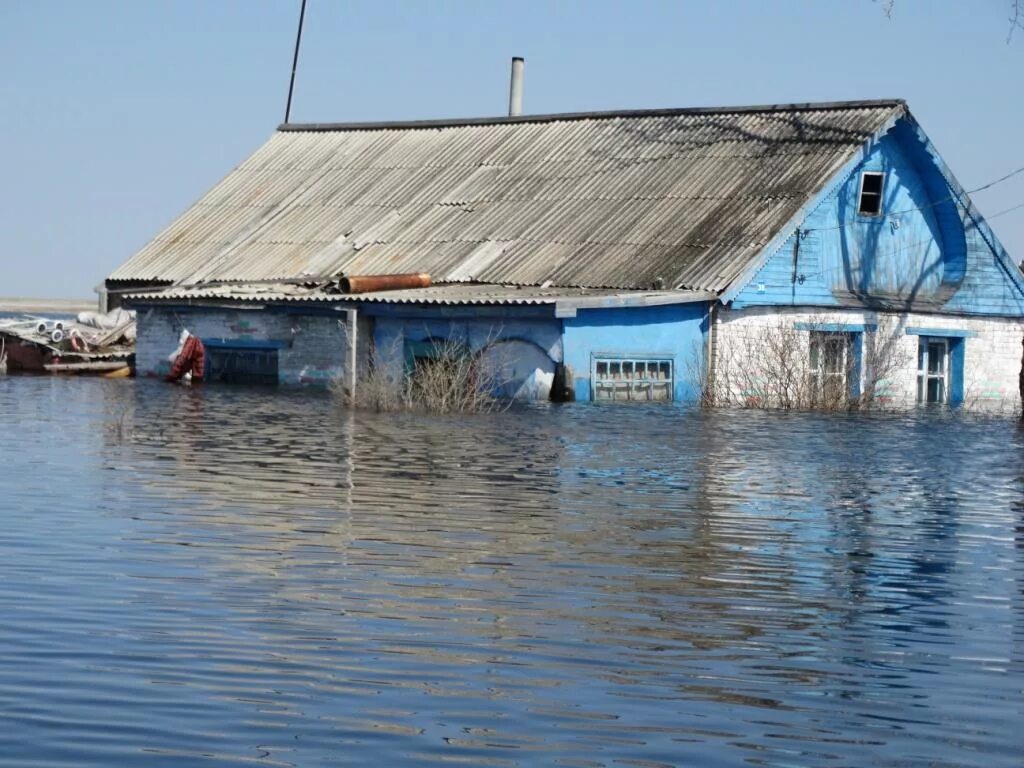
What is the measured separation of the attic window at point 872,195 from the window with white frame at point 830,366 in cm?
231

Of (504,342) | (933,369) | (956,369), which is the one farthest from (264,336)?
(956,369)

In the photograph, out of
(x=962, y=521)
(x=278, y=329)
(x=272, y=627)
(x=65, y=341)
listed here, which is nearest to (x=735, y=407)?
(x=278, y=329)

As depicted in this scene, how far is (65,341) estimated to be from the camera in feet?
120

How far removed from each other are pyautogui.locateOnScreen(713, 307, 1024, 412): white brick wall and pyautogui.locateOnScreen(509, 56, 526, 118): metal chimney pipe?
14.2 meters

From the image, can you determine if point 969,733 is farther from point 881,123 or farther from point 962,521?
point 881,123

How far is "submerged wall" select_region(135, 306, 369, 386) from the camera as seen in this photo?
29.7 meters

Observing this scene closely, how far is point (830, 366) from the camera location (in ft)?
92.7

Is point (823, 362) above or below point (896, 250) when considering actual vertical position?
below

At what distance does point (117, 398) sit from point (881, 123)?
1314 cm

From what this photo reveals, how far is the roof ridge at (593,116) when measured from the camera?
98.4ft

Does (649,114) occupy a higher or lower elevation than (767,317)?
higher

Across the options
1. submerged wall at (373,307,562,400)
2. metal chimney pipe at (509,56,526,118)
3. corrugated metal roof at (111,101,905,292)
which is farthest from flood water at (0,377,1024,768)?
metal chimney pipe at (509,56,526,118)

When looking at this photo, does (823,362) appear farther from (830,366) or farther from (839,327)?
(839,327)

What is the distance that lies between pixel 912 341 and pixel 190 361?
42.4 feet
